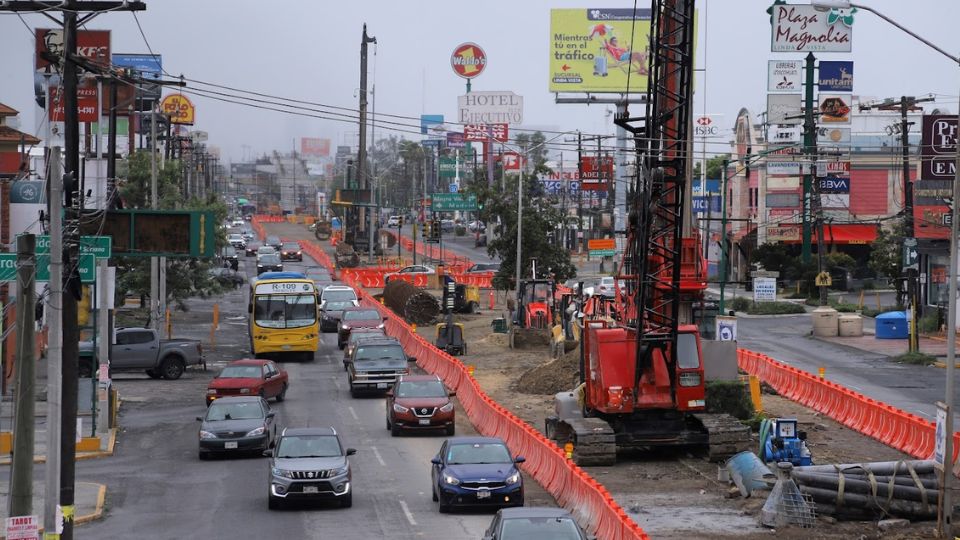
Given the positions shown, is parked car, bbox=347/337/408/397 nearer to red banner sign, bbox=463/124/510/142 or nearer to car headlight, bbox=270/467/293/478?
car headlight, bbox=270/467/293/478

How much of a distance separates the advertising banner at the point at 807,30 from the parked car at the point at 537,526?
6030 centimetres

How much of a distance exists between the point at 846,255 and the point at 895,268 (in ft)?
46.4

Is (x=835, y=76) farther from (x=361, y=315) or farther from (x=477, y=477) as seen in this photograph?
(x=477, y=477)

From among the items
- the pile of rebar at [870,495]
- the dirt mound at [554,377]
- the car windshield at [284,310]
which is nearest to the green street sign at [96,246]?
the pile of rebar at [870,495]

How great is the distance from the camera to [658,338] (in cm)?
2925

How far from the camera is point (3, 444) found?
3247 centimetres

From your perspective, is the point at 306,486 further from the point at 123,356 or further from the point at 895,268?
the point at 895,268

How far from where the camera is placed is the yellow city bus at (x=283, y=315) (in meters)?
50.8

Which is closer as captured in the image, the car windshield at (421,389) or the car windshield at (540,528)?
the car windshield at (540,528)

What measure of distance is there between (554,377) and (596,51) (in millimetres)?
49509

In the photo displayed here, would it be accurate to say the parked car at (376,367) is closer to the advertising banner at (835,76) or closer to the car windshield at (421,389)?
the car windshield at (421,389)

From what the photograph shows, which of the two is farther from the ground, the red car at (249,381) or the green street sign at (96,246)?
the green street sign at (96,246)

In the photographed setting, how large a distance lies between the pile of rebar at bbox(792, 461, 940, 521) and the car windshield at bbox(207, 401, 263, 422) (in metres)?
13.5

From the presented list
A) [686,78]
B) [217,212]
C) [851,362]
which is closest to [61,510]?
[686,78]
